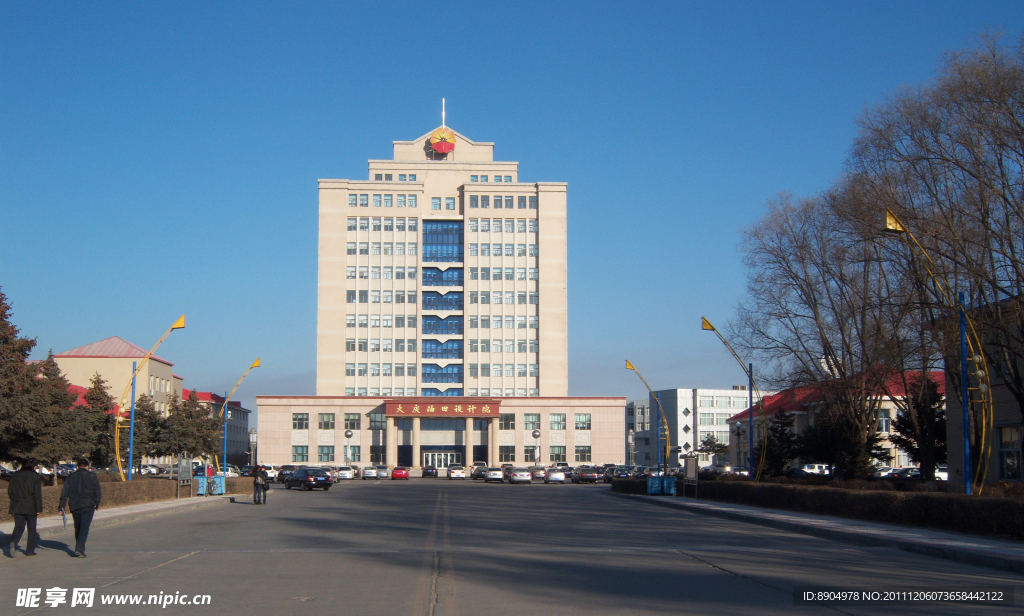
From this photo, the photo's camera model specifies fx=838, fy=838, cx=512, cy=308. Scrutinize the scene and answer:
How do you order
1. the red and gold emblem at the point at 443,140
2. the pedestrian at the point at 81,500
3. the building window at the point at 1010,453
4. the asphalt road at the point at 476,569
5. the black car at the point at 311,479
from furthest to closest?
the red and gold emblem at the point at 443,140 → the black car at the point at 311,479 → the building window at the point at 1010,453 → the pedestrian at the point at 81,500 → the asphalt road at the point at 476,569

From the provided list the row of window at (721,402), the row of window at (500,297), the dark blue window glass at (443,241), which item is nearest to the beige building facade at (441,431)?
the row of window at (500,297)

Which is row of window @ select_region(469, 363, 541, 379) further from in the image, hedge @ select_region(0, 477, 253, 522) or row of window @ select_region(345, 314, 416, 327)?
hedge @ select_region(0, 477, 253, 522)

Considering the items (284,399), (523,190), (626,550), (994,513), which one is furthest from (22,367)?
(523,190)

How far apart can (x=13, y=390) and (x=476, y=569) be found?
29.8 m

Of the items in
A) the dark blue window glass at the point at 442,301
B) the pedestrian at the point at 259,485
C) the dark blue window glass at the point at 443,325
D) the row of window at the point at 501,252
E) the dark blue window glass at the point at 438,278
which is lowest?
the pedestrian at the point at 259,485

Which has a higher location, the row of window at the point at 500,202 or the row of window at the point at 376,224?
the row of window at the point at 500,202

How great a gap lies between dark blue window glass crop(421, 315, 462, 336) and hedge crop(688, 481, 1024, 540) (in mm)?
67648

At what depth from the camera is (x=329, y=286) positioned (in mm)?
98250

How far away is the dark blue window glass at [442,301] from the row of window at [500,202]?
1081cm

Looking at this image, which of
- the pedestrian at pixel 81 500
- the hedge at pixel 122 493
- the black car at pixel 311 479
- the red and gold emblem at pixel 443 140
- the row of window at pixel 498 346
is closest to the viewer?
the pedestrian at pixel 81 500

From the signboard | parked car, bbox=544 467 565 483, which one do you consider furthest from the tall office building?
parked car, bbox=544 467 565 483

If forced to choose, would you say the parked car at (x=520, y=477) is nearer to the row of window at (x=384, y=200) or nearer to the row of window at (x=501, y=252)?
the row of window at (x=501, y=252)

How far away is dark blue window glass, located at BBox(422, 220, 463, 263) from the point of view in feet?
329

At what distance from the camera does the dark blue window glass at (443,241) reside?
10025 cm
